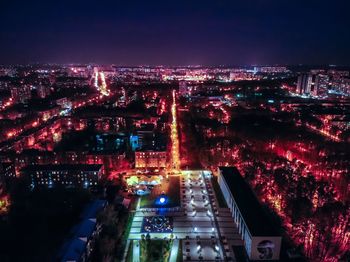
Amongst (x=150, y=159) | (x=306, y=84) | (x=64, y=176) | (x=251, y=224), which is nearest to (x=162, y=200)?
(x=251, y=224)

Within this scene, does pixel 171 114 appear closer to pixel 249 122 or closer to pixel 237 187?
pixel 249 122

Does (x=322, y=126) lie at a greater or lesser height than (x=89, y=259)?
greater

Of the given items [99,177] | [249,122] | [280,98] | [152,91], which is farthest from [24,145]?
[280,98]

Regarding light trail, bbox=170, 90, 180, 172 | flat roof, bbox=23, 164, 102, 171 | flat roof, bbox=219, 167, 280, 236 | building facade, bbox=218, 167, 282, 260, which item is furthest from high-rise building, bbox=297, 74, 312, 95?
flat roof, bbox=23, 164, 102, 171

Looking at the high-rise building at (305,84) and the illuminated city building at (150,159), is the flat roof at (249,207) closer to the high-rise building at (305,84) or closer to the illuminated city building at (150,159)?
the illuminated city building at (150,159)

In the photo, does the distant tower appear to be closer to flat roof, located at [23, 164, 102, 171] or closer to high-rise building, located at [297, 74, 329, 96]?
high-rise building, located at [297, 74, 329, 96]

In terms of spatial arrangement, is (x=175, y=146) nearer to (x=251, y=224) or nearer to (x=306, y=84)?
(x=251, y=224)

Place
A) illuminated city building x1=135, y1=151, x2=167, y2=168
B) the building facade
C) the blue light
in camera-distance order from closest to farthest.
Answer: the building facade < the blue light < illuminated city building x1=135, y1=151, x2=167, y2=168

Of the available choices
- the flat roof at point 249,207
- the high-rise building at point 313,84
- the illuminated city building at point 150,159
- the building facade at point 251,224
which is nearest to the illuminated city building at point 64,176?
the illuminated city building at point 150,159
